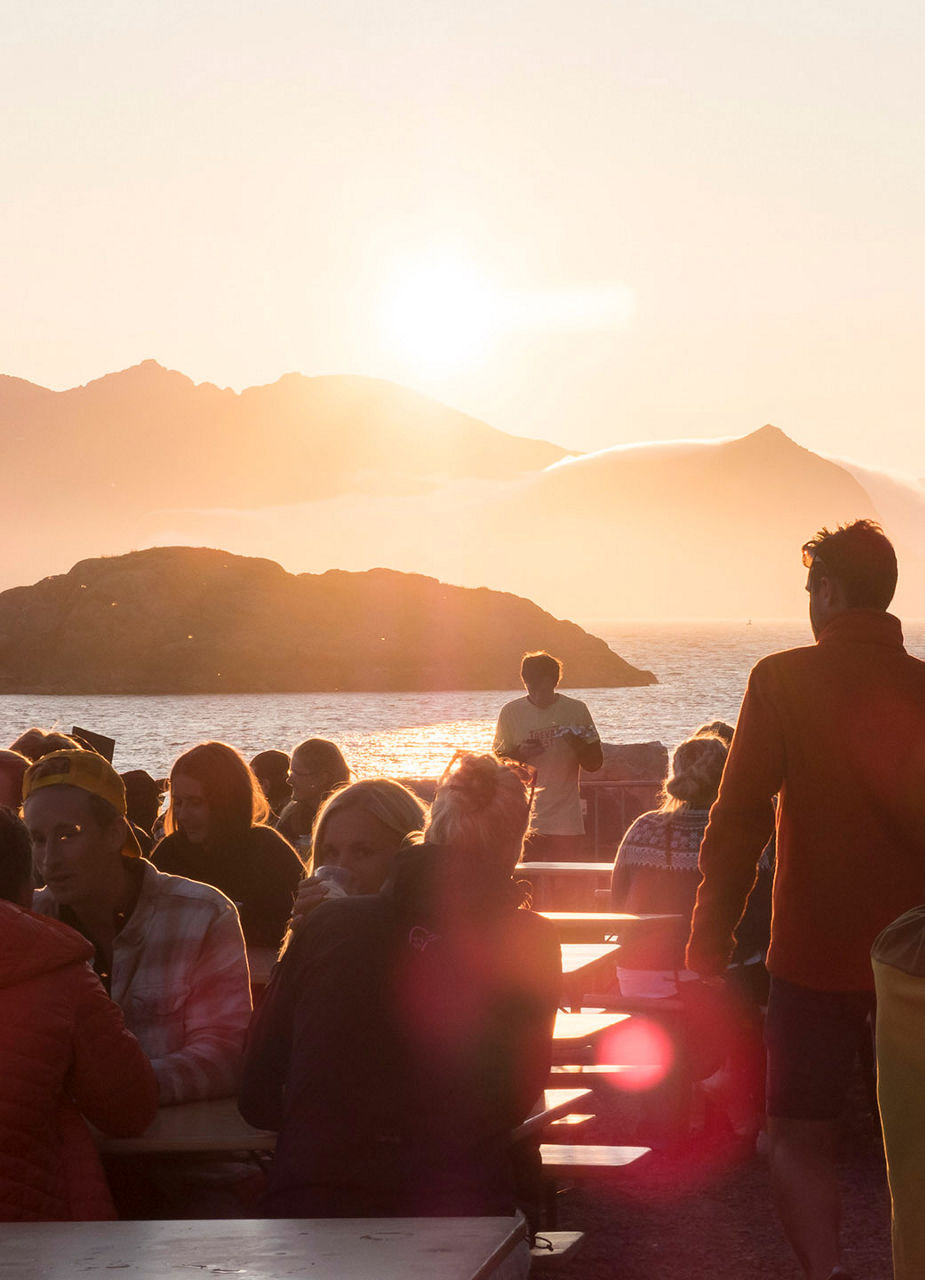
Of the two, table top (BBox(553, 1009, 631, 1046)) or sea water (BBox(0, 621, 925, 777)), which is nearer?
table top (BBox(553, 1009, 631, 1046))

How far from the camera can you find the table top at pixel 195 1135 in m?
3.26

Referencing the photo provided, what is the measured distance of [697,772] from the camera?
5812 mm

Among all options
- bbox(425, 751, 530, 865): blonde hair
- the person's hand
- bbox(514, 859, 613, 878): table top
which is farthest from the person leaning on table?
bbox(514, 859, 613, 878): table top

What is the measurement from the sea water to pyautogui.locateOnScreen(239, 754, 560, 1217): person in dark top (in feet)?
267

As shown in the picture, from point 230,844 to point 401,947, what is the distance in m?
2.38

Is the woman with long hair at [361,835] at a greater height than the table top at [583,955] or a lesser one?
greater

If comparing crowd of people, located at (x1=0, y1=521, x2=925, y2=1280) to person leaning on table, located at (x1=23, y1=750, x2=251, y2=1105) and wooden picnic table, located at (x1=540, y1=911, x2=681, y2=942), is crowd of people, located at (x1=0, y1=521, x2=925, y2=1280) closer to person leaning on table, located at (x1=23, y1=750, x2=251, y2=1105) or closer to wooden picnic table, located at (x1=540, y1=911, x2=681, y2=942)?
person leaning on table, located at (x1=23, y1=750, x2=251, y2=1105)

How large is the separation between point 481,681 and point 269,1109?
7516 inches

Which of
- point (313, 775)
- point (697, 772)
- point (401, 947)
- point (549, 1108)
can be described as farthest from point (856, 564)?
point (313, 775)

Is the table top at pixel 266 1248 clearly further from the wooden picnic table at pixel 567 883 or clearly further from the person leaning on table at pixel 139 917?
the wooden picnic table at pixel 567 883

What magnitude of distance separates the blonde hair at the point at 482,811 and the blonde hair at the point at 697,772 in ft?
8.30

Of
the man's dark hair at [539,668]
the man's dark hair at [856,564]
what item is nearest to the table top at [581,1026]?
the man's dark hair at [856,564]

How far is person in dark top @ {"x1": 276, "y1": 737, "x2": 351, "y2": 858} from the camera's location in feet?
21.9

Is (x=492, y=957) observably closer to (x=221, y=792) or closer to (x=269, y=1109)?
(x=269, y=1109)
